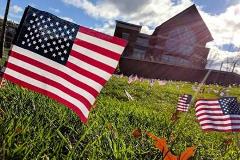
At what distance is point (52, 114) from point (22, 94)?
4.81 feet

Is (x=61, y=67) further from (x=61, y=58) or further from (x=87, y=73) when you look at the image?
(x=87, y=73)

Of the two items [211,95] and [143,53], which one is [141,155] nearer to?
[211,95]

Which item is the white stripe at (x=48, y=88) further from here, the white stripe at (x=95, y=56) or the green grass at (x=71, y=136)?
the white stripe at (x=95, y=56)

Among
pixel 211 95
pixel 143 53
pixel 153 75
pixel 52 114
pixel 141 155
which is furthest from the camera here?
pixel 143 53

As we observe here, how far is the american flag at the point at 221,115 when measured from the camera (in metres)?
8.85

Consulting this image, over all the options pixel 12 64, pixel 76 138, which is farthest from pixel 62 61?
pixel 76 138

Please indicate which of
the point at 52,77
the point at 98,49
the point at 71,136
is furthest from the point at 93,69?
the point at 71,136

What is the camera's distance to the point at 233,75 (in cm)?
4444

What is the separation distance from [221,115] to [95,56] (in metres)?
5.10

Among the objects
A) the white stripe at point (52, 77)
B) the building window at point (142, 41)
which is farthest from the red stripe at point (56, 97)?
the building window at point (142, 41)

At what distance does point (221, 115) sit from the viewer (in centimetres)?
906

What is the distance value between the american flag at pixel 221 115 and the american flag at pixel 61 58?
4881mm

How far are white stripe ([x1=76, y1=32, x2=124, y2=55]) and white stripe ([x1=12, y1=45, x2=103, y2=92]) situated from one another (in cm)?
39

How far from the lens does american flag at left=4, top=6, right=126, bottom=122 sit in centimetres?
465
